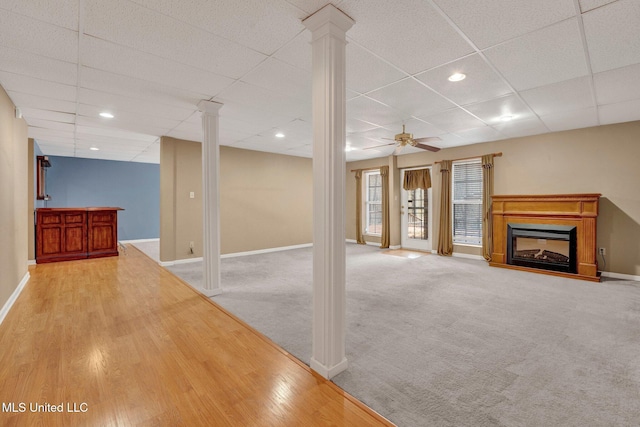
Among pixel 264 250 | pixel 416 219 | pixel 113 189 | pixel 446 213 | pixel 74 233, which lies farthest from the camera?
pixel 113 189

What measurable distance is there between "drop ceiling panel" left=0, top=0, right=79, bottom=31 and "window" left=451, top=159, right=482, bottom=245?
22.1 feet

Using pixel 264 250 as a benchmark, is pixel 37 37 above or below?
above

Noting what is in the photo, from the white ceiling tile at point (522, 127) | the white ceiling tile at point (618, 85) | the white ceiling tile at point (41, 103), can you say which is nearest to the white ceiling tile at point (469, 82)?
the white ceiling tile at point (618, 85)

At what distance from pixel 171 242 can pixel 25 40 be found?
3.97m

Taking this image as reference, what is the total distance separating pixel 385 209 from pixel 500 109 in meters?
4.11

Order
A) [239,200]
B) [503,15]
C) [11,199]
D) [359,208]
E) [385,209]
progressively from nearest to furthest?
[503,15]
[11,199]
[239,200]
[385,209]
[359,208]

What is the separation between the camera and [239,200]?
22.2 feet

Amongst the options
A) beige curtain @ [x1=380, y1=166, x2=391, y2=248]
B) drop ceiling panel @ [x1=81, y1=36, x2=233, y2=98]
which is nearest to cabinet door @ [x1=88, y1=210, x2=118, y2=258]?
drop ceiling panel @ [x1=81, y1=36, x2=233, y2=98]

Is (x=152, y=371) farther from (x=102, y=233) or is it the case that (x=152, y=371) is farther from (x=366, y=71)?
(x=102, y=233)

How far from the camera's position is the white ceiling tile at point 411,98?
3248mm

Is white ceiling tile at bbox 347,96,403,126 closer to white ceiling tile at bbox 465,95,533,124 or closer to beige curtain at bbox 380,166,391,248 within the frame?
white ceiling tile at bbox 465,95,533,124

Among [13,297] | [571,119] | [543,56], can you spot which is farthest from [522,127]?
[13,297]

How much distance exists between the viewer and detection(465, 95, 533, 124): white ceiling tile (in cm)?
367

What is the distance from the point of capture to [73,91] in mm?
3320
